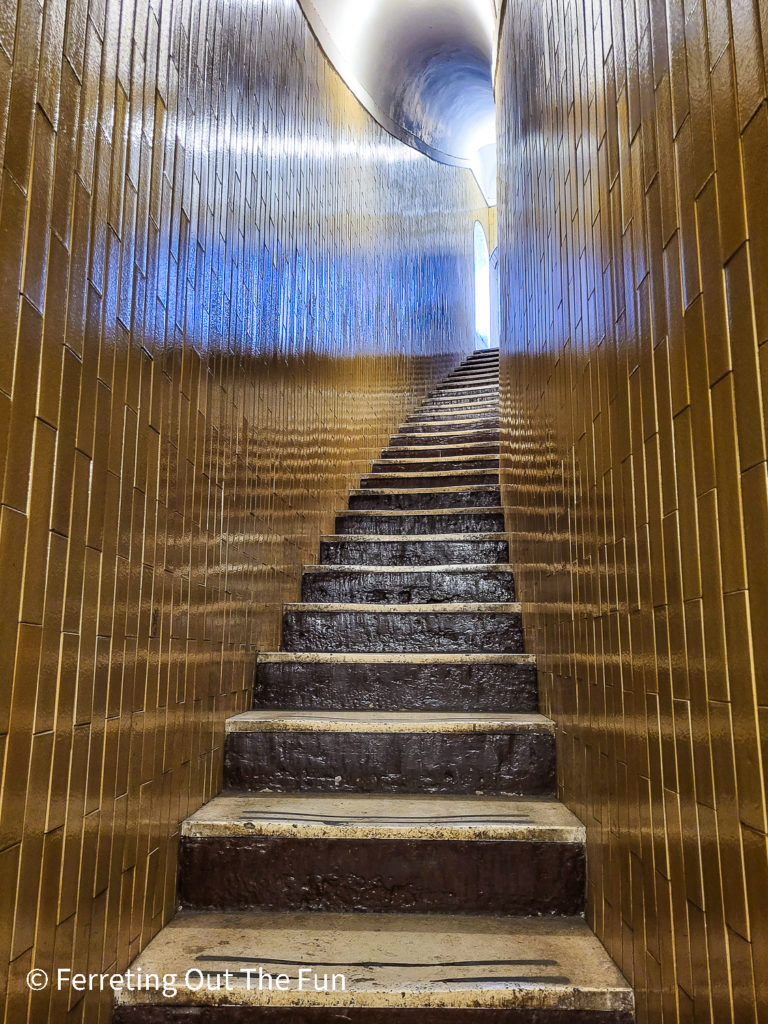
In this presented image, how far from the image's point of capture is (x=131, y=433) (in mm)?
1490

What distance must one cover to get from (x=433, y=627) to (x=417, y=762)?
2.06 feet

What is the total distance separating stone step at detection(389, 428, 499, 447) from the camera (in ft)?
14.9

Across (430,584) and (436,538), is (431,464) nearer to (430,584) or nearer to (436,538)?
(436,538)

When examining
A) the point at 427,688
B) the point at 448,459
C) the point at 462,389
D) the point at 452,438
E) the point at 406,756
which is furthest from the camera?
the point at 462,389

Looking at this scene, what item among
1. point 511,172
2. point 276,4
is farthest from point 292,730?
point 276,4

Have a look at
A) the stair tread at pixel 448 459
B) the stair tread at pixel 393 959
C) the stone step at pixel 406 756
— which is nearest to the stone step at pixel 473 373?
the stair tread at pixel 448 459

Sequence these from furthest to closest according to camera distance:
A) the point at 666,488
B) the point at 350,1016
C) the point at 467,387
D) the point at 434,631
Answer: the point at 467,387, the point at 434,631, the point at 350,1016, the point at 666,488

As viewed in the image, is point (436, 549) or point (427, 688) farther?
point (436, 549)

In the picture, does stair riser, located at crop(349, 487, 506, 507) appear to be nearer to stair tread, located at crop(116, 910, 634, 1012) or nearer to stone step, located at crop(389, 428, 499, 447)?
stone step, located at crop(389, 428, 499, 447)

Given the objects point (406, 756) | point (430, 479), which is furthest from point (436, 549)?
point (406, 756)

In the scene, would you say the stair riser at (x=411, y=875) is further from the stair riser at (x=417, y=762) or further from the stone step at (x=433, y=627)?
the stone step at (x=433, y=627)

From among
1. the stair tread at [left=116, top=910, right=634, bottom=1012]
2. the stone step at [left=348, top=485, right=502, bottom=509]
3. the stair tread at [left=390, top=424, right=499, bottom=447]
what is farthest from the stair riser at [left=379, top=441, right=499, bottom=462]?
the stair tread at [left=116, top=910, right=634, bottom=1012]

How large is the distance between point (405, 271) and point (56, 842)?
15.4 ft

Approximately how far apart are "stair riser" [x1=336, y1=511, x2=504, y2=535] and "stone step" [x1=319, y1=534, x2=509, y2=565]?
13 centimetres
